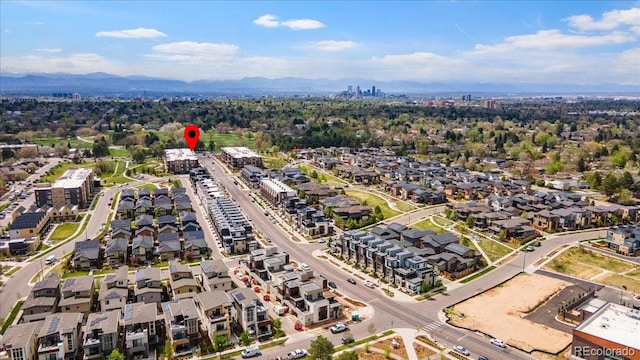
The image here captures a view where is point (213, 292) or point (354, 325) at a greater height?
point (213, 292)

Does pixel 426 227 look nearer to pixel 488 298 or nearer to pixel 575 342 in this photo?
pixel 488 298

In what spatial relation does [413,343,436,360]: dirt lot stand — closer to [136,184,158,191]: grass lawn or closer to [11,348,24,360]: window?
[11,348,24,360]: window

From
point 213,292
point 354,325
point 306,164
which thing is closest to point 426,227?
point 354,325

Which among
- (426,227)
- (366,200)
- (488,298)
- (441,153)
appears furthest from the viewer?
(441,153)

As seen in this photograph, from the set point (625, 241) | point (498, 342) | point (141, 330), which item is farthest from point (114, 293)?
point (625, 241)

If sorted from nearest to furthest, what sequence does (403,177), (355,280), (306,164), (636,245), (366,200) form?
1. (355,280)
2. (636,245)
3. (366,200)
4. (403,177)
5. (306,164)

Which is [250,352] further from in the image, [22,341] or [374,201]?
[374,201]

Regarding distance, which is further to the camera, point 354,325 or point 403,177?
point 403,177
